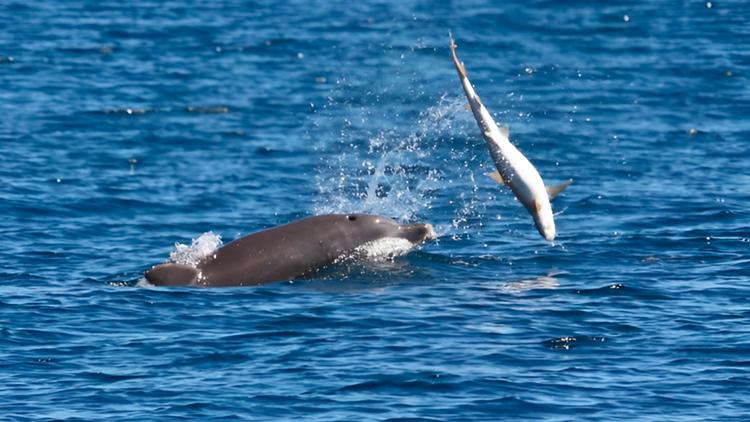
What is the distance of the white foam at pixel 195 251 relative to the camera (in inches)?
809

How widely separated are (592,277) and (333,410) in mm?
6333

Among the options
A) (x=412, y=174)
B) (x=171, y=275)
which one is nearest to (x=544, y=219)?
(x=171, y=275)

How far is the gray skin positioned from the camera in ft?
65.3

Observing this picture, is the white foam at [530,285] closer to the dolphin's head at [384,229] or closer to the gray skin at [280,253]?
the dolphin's head at [384,229]

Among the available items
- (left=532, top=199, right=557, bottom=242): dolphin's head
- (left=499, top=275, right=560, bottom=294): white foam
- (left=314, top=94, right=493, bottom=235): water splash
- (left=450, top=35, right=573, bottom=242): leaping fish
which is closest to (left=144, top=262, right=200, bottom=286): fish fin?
(left=499, top=275, right=560, bottom=294): white foam

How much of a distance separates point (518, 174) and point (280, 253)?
337cm

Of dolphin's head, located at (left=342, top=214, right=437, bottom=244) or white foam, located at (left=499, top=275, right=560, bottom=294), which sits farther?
dolphin's head, located at (left=342, top=214, right=437, bottom=244)

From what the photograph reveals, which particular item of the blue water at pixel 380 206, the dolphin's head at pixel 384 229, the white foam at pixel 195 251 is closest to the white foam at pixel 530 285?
the blue water at pixel 380 206

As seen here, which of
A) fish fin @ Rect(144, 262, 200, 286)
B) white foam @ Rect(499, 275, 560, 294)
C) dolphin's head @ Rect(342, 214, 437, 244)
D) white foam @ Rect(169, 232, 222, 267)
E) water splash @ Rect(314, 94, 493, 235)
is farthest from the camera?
water splash @ Rect(314, 94, 493, 235)

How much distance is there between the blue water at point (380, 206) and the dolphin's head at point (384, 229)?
0.36 metres

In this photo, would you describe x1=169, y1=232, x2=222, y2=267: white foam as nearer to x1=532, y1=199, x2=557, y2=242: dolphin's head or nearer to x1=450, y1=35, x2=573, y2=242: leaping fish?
x1=450, y1=35, x2=573, y2=242: leaping fish

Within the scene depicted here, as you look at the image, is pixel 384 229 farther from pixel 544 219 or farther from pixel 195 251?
pixel 544 219

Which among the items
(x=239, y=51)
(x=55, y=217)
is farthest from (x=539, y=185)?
(x=239, y=51)

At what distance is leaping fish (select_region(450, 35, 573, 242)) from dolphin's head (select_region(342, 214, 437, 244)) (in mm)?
2817
